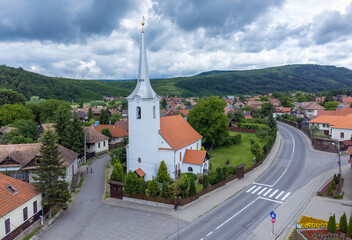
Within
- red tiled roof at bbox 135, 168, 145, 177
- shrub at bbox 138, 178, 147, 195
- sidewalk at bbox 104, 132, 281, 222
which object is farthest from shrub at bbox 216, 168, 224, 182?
red tiled roof at bbox 135, 168, 145, 177

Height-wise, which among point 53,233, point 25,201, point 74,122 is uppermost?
point 74,122

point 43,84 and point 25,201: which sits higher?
point 43,84

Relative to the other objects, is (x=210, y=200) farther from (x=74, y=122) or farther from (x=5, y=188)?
(x=74, y=122)

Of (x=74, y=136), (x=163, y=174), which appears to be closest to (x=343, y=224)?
(x=163, y=174)

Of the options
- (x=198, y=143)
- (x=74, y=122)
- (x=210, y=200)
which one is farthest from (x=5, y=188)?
(x=198, y=143)

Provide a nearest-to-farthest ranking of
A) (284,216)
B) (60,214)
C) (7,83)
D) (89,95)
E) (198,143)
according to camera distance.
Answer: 1. (284,216)
2. (60,214)
3. (198,143)
4. (7,83)
5. (89,95)

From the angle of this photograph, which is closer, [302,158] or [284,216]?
[284,216]

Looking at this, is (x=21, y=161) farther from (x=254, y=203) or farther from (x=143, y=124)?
(x=254, y=203)
